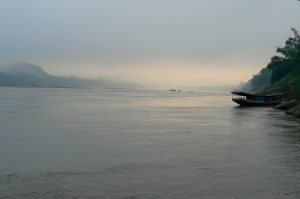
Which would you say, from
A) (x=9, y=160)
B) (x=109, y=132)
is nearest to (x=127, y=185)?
(x=9, y=160)

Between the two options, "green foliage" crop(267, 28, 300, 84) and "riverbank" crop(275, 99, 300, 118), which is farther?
"green foliage" crop(267, 28, 300, 84)

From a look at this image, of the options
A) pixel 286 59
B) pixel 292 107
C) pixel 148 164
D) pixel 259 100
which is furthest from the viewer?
pixel 286 59

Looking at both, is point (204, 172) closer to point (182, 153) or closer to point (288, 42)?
point (182, 153)

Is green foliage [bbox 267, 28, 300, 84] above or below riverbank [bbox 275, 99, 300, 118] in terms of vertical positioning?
above

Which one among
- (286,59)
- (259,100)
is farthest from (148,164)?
(286,59)

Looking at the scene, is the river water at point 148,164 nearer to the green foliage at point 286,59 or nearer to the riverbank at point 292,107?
the riverbank at point 292,107

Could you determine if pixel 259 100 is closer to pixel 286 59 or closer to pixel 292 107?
pixel 292 107

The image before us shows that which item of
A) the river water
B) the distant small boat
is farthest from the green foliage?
the river water

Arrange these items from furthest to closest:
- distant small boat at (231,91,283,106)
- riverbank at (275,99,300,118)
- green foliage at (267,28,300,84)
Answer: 1. green foliage at (267,28,300,84)
2. distant small boat at (231,91,283,106)
3. riverbank at (275,99,300,118)

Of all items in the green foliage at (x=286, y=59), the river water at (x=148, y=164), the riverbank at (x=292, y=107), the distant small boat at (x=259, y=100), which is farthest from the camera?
the green foliage at (x=286, y=59)

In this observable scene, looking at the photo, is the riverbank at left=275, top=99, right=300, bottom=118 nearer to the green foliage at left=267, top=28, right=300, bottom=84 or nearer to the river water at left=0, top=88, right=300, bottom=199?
the river water at left=0, top=88, right=300, bottom=199

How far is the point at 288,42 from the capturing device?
137 m

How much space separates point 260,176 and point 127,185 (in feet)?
24.4

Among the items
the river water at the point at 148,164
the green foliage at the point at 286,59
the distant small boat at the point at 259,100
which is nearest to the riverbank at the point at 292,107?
the distant small boat at the point at 259,100
